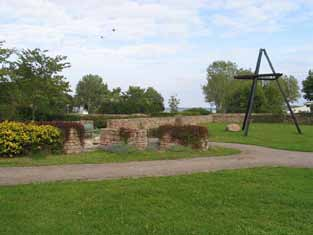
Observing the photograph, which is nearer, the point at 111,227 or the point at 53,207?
the point at 111,227

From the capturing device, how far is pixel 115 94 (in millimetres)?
58500

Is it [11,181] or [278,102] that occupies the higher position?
[278,102]

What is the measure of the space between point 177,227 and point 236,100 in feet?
162

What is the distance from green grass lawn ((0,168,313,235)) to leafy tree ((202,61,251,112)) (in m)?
61.0

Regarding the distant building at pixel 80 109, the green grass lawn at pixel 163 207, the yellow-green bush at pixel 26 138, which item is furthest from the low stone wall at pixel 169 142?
the distant building at pixel 80 109

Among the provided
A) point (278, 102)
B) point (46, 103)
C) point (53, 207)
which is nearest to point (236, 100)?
point (278, 102)

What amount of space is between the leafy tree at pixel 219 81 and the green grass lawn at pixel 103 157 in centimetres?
5588

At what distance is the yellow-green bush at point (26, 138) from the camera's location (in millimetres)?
9773

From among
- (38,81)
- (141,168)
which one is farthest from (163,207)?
(38,81)

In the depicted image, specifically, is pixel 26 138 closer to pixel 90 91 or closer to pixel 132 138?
pixel 132 138

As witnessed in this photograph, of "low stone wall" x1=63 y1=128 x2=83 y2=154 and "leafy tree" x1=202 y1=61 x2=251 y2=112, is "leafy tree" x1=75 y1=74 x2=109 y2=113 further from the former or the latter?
"low stone wall" x1=63 y1=128 x2=83 y2=154

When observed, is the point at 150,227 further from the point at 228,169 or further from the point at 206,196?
the point at 228,169

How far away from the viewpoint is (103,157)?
998 centimetres

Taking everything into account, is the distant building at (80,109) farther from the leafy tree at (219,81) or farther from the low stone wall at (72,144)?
the low stone wall at (72,144)
